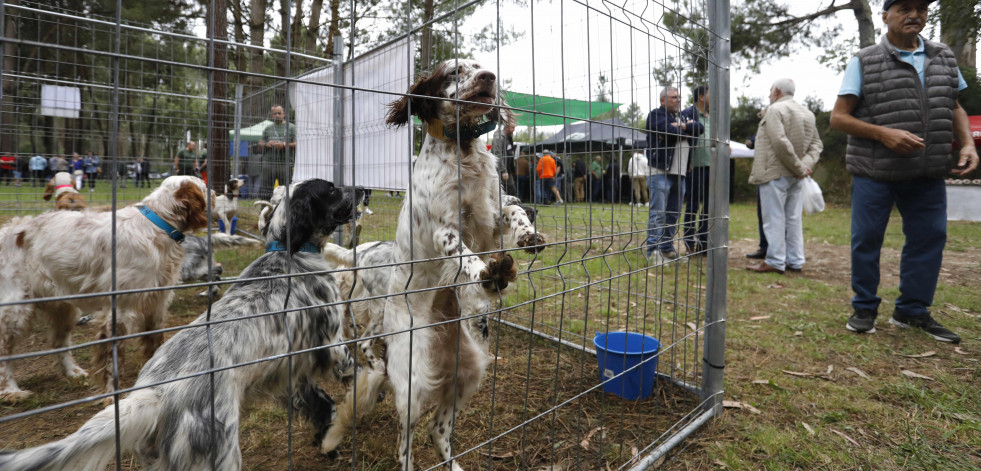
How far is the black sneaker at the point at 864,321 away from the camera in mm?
3895

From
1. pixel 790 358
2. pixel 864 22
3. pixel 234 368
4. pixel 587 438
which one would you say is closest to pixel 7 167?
pixel 234 368

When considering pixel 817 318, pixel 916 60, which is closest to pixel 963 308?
pixel 817 318

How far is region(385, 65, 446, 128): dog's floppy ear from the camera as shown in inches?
83.9

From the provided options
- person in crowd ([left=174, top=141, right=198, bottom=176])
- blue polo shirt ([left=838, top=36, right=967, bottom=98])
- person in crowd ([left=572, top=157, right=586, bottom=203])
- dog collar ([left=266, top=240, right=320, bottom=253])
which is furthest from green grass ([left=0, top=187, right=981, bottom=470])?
blue polo shirt ([left=838, top=36, right=967, bottom=98])

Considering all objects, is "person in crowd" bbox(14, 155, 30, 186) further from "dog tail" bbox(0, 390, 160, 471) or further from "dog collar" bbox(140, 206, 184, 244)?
"dog tail" bbox(0, 390, 160, 471)

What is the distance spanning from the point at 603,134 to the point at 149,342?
3192 mm

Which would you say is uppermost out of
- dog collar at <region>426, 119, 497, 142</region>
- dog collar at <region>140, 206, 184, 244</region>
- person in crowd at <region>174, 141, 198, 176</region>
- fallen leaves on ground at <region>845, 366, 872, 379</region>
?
person in crowd at <region>174, 141, 198, 176</region>

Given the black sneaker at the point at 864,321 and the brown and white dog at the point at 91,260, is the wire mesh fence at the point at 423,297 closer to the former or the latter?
the brown and white dog at the point at 91,260

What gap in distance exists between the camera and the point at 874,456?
232 cm

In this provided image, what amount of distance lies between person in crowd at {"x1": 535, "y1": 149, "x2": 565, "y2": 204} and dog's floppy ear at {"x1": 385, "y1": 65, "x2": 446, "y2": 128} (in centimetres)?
63

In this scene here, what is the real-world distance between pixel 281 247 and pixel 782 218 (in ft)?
19.8

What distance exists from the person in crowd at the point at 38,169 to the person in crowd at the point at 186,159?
1442 millimetres

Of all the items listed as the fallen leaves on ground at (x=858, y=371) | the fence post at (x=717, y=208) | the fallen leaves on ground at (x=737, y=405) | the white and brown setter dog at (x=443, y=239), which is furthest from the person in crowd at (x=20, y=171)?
the fallen leaves on ground at (x=858, y=371)

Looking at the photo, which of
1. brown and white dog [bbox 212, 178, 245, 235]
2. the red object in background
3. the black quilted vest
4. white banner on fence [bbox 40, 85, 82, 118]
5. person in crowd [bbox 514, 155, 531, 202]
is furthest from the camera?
the red object in background
